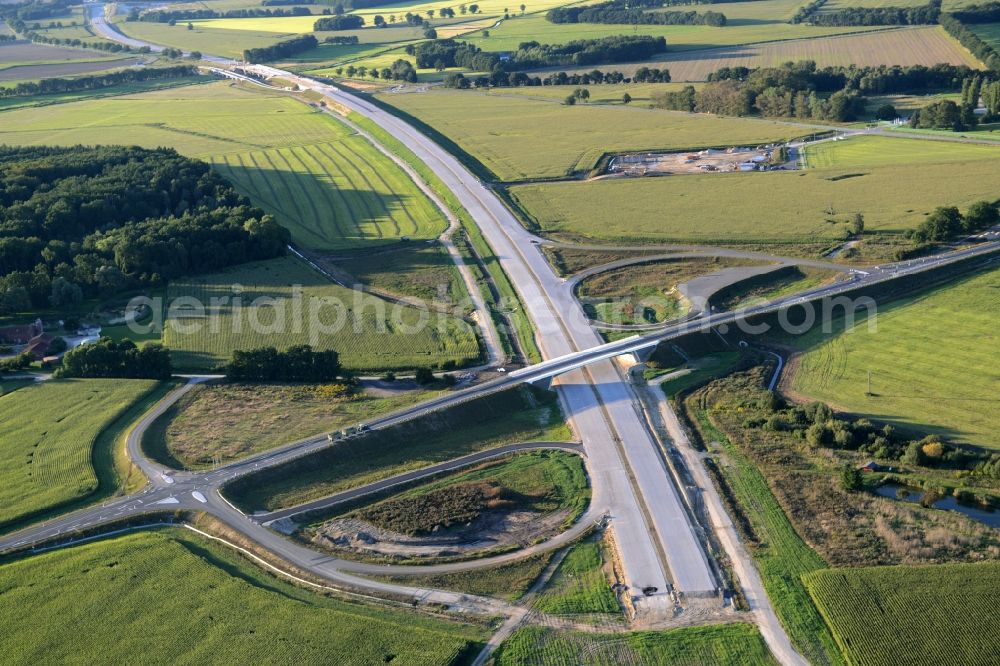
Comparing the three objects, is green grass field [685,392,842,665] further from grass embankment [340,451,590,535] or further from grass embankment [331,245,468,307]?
grass embankment [331,245,468,307]

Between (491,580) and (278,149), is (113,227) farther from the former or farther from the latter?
(491,580)

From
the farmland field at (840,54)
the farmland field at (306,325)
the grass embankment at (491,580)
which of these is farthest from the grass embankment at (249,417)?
the farmland field at (840,54)

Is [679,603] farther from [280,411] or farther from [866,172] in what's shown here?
[866,172]

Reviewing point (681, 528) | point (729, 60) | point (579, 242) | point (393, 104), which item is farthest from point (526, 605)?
point (729, 60)

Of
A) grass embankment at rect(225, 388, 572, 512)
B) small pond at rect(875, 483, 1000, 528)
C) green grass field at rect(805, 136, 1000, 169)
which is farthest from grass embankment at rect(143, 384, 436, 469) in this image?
green grass field at rect(805, 136, 1000, 169)

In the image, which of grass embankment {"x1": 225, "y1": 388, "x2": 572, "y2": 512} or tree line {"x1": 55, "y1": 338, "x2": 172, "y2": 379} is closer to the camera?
grass embankment {"x1": 225, "y1": 388, "x2": 572, "y2": 512}

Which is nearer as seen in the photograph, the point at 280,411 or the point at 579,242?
the point at 280,411
